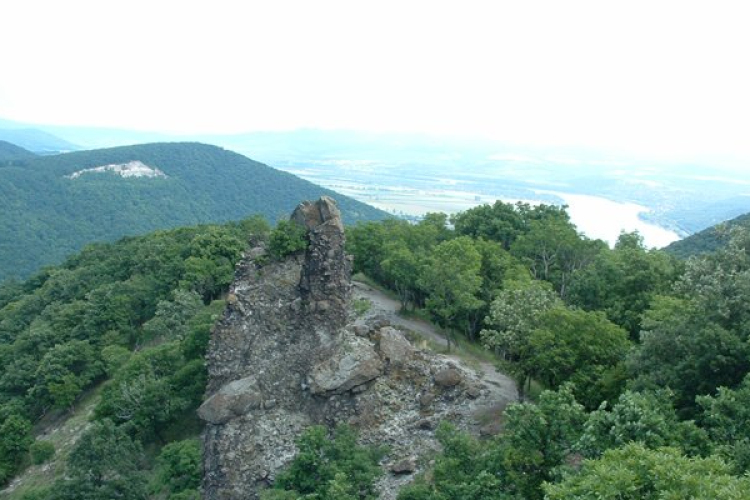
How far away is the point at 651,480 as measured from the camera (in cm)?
1231

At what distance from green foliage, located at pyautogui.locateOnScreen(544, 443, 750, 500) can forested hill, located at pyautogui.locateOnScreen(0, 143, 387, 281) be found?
102526 mm

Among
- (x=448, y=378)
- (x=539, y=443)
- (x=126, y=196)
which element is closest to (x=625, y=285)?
(x=448, y=378)

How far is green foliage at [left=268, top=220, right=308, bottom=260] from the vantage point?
28594 millimetres

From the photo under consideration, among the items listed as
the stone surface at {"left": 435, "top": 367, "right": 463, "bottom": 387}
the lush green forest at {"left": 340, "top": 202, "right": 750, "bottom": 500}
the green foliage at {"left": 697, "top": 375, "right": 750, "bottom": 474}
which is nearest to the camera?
the lush green forest at {"left": 340, "top": 202, "right": 750, "bottom": 500}

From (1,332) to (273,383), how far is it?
4111 centimetres

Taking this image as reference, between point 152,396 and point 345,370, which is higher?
point 345,370

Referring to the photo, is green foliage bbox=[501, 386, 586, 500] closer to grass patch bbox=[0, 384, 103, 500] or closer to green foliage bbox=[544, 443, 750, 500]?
green foliage bbox=[544, 443, 750, 500]

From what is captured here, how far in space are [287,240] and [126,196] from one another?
425 ft

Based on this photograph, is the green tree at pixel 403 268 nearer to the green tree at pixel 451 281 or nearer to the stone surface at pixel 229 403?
the green tree at pixel 451 281

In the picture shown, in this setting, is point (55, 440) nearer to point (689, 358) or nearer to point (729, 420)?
point (689, 358)

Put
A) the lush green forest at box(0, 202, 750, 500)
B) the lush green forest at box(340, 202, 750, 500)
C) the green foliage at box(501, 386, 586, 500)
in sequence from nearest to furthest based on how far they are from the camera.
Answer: the lush green forest at box(340, 202, 750, 500) < the lush green forest at box(0, 202, 750, 500) < the green foliage at box(501, 386, 586, 500)

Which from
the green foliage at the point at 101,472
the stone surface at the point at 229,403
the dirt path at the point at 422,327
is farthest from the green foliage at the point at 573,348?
the green foliage at the point at 101,472

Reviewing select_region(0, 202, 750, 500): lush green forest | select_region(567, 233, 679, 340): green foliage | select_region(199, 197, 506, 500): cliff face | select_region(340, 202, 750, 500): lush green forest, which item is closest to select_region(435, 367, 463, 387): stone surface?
select_region(199, 197, 506, 500): cliff face

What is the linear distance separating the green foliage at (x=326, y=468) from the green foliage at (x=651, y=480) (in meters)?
10.1
